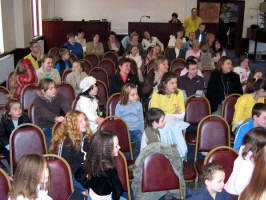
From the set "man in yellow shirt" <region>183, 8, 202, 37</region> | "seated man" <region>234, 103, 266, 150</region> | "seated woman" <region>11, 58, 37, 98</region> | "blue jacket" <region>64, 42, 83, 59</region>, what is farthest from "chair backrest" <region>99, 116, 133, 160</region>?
"man in yellow shirt" <region>183, 8, 202, 37</region>

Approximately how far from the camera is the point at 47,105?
4.70m

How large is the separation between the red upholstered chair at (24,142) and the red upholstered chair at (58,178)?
0.77 meters

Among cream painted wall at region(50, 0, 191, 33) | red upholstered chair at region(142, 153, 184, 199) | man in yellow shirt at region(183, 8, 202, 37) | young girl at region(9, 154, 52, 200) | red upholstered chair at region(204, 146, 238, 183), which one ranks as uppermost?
cream painted wall at region(50, 0, 191, 33)

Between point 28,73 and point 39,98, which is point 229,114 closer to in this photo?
point 39,98

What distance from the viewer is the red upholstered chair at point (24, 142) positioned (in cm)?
372

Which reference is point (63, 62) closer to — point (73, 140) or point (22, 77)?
point (22, 77)

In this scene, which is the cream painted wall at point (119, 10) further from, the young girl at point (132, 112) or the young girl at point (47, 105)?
the young girl at point (132, 112)

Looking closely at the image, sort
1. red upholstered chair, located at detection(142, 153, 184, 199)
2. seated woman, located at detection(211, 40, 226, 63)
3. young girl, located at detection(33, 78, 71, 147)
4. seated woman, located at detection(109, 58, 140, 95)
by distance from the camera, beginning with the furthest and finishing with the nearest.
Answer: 1. seated woman, located at detection(211, 40, 226, 63)
2. seated woman, located at detection(109, 58, 140, 95)
3. young girl, located at detection(33, 78, 71, 147)
4. red upholstered chair, located at detection(142, 153, 184, 199)

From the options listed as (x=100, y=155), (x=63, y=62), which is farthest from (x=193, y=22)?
(x=100, y=155)

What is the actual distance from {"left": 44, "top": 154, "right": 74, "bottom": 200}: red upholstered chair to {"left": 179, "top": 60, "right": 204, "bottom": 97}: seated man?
306 cm

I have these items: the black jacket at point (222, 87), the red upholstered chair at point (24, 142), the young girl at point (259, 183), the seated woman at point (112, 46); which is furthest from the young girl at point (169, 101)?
the seated woman at point (112, 46)

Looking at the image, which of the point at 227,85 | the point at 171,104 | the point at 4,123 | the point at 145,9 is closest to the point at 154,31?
the point at 145,9

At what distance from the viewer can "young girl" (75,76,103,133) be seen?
Answer: 4.57 metres

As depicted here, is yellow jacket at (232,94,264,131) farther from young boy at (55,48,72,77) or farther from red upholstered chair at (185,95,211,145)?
young boy at (55,48,72,77)
